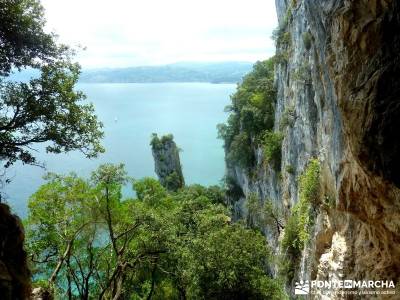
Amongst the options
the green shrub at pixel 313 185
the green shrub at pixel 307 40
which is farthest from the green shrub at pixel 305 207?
the green shrub at pixel 307 40

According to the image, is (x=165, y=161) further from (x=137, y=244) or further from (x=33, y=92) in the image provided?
(x=33, y=92)

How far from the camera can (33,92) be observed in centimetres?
957

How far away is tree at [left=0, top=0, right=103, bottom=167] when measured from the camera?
909cm

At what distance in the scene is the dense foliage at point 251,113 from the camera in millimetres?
35941

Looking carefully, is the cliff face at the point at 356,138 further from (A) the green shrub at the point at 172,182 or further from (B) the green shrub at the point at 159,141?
(B) the green shrub at the point at 159,141

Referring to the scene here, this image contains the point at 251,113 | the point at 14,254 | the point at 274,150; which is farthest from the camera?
the point at 251,113

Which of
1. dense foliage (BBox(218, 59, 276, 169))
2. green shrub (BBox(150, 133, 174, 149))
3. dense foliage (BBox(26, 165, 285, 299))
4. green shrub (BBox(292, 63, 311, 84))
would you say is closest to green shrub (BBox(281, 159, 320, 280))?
dense foliage (BBox(26, 165, 285, 299))

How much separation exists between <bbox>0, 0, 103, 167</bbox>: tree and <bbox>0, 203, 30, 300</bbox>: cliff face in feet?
4.45

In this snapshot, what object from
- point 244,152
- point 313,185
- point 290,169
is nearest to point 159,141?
point 244,152

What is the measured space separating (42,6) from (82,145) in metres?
3.44

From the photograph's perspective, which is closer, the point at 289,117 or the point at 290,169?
the point at 290,169

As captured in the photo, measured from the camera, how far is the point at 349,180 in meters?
11.7

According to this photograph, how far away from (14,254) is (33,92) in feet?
12.7

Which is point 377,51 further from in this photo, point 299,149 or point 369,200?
point 299,149
